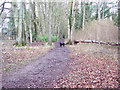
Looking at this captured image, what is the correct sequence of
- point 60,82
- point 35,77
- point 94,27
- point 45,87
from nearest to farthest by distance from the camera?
point 45,87
point 60,82
point 35,77
point 94,27

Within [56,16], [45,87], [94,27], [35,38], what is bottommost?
[45,87]

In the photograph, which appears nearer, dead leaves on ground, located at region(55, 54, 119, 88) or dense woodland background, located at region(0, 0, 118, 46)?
dead leaves on ground, located at region(55, 54, 119, 88)

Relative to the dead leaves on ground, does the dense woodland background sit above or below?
above

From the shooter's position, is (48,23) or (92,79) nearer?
(92,79)

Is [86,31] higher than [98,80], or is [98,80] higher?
[86,31]

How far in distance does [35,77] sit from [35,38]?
17.3 metres

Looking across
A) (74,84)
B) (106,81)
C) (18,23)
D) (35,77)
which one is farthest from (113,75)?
(18,23)

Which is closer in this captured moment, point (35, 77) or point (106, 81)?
point (106, 81)

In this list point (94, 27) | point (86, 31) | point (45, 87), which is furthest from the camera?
point (86, 31)

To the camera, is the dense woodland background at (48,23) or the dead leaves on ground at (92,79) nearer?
the dead leaves on ground at (92,79)

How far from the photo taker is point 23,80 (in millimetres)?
4652

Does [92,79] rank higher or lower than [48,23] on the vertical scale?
lower

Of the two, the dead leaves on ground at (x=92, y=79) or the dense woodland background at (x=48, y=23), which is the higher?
the dense woodland background at (x=48, y=23)

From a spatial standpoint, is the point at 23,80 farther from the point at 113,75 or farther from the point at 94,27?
the point at 94,27
